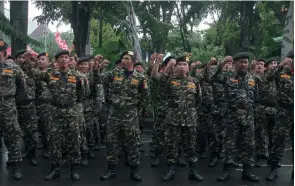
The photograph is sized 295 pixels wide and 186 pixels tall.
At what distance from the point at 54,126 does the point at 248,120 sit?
2854mm

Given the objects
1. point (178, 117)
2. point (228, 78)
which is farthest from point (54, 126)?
point (228, 78)

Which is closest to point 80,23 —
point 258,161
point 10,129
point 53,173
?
point 10,129

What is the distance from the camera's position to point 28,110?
682 cm

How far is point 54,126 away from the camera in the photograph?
5789 millimetres

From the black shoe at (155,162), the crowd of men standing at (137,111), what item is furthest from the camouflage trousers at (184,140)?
the black shoe at (155,162)

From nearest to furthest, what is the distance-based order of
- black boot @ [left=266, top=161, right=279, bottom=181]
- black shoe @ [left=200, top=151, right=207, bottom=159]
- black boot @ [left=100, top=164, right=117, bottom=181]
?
1. black boot @ [left=100, top=164, right=117, bottom=181]
2. black boot @ [left=266, top=161, right=279, bottom=181]
3. black shoe @ [left=200, top=151, right=207, bottom=159]

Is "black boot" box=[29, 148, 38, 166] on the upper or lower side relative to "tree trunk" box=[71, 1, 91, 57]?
lower

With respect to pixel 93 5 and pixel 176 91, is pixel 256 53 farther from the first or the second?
pixel 176 91

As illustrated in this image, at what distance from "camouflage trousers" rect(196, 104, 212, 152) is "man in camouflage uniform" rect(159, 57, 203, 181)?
4.78ft

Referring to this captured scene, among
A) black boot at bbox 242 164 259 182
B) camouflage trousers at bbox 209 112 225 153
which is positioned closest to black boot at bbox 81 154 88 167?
camouflage trousers at bbox 209 112 225 153

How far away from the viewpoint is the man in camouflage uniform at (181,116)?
5914 mm

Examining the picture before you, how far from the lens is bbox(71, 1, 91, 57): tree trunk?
12.5 m

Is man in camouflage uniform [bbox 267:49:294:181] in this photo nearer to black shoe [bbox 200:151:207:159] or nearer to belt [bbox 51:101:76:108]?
black shoe [bbox 200:151:207:159]

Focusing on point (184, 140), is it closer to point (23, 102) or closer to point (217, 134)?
point (217, 134)
